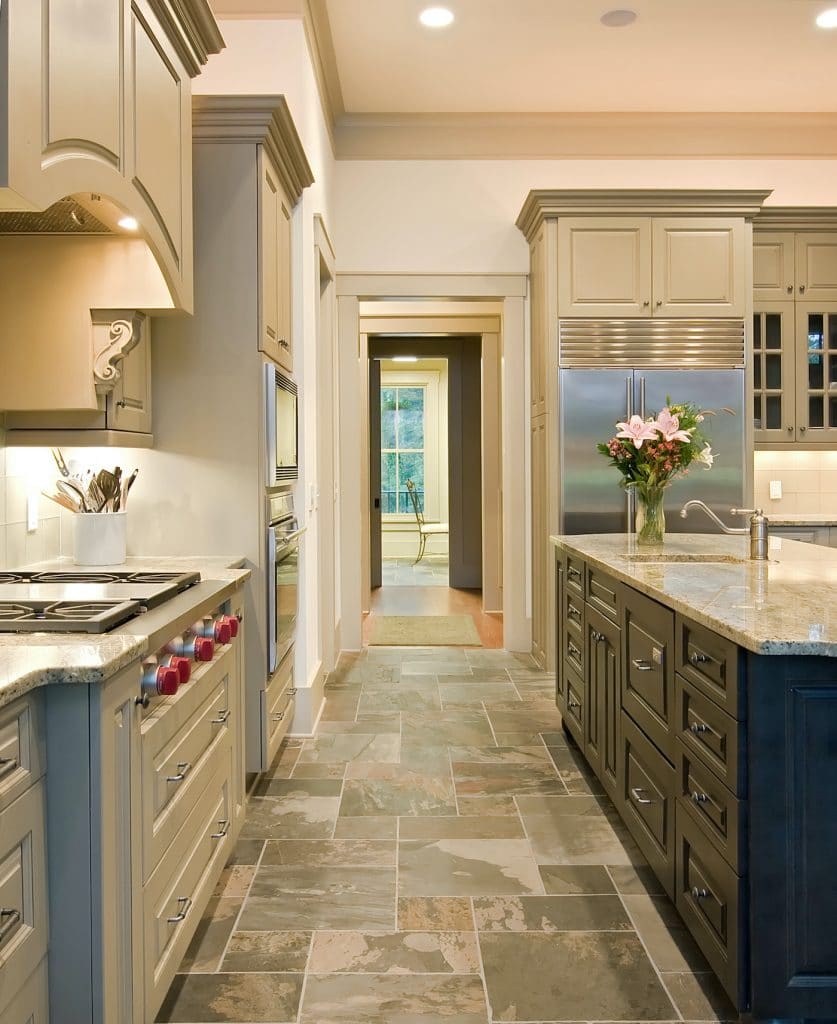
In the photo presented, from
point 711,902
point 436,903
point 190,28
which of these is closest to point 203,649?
point 436,903

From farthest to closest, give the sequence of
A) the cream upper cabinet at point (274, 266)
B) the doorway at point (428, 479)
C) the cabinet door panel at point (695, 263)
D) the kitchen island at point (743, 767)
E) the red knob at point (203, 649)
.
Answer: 1. the doorway at point (428, 479)
2. the cabinet door panel at point (695, 263)
3. the cream upper cabinet at point (274, 266)
4. the red knob at point (203, 649)
5. the kitchen island at point (743, 767)

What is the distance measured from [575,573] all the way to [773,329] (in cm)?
265

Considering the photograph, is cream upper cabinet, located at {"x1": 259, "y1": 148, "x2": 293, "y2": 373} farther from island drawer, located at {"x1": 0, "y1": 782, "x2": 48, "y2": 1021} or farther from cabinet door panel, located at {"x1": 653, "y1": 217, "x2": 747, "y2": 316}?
cabinet door panel, located at {"x1": 653, "y1": 217, "x2": 747, "y2": 316}

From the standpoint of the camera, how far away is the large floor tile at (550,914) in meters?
2.23

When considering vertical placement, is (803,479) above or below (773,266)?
below

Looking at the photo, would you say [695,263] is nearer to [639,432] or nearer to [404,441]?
[639,432]

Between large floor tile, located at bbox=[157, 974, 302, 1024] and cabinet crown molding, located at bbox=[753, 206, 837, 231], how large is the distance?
4807 mm

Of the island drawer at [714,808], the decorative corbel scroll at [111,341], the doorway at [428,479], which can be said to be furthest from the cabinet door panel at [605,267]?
the island drawer at [714,808]

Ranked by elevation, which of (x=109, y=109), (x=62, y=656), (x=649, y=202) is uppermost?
(x=649, y=202)

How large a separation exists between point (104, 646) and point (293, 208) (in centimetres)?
282

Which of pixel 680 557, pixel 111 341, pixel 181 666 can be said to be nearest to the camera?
pixel 181 666

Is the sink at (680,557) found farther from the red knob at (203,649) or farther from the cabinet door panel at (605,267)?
the cabinet door panel at (605,267)

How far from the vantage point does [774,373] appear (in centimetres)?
515

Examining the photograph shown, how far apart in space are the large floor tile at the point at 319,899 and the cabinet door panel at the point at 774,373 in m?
3.75
